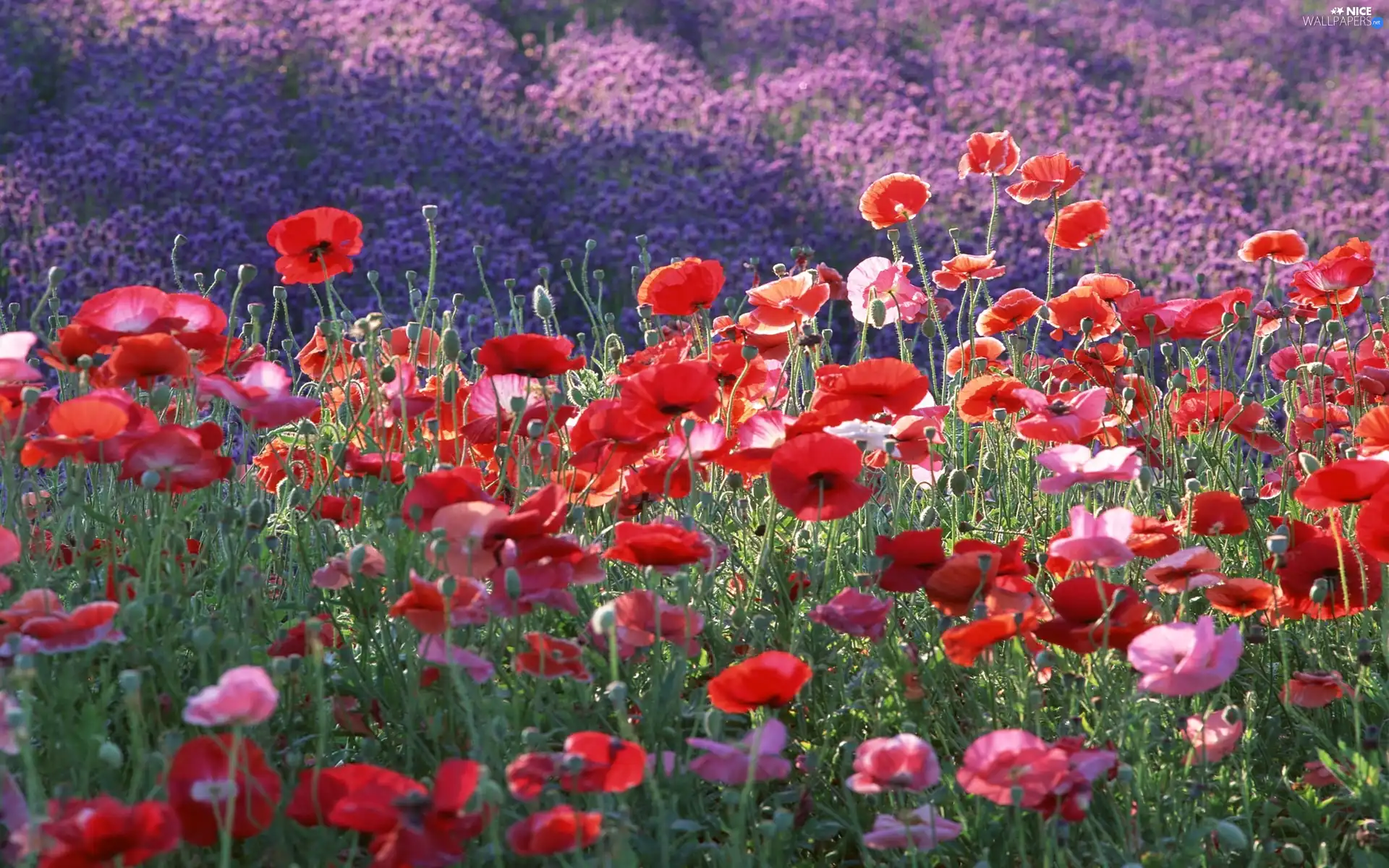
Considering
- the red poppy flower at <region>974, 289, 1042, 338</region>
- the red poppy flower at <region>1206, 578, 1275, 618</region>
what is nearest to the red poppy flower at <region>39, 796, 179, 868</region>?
the red poppy flower at <region>1206, 578, 1275, 618</region>

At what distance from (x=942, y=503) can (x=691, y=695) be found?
66 centimetres

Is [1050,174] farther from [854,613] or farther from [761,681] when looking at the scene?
[761,681]

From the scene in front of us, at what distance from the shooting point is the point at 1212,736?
4.88ft

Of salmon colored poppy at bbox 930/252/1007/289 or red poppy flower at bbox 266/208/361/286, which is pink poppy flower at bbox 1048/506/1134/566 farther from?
red poppy flower at bbox 266/208/361/286

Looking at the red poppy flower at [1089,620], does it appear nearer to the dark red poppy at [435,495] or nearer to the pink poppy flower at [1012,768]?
the pink poppy flower at [1012,768]

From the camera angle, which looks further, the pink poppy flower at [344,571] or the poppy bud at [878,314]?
the poppy bud at [878,314]

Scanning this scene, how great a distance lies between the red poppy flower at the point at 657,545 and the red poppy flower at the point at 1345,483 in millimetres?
647

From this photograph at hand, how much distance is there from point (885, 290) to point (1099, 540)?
0.87 meters

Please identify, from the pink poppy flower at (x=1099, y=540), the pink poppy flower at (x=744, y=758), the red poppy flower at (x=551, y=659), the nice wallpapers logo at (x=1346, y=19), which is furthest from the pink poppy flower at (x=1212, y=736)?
the nice wallpapers logo at (x=1346, y=19)

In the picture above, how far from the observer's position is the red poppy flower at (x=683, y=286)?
1901 millimetres

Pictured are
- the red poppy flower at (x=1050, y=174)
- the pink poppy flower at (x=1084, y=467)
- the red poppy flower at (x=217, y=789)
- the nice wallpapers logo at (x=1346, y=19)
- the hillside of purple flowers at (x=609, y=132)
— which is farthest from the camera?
the nice wallpapers logo at (x=1346, y=19)

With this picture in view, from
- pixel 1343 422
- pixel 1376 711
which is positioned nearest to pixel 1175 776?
pixel 1376 711

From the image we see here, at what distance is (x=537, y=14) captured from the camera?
23.6 ft

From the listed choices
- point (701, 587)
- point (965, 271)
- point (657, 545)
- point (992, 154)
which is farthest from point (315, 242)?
point (992, 154)
